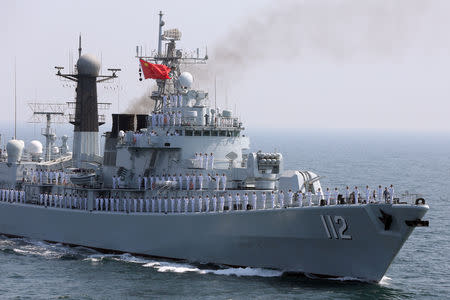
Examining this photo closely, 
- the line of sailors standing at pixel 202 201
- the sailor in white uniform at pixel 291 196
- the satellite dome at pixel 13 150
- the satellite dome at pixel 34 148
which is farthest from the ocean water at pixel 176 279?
the satellite dome at pixel 34 148

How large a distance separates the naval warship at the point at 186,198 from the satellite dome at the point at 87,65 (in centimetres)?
6

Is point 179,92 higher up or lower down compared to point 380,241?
higher up

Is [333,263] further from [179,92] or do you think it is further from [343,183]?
[343,183]

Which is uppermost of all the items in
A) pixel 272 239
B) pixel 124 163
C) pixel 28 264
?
pixel 124 163

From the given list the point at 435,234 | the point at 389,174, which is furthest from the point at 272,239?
the point at 389,174

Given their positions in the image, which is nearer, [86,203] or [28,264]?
[28,264]

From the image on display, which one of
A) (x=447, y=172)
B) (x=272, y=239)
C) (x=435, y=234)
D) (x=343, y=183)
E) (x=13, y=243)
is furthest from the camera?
(x=447, y=172)

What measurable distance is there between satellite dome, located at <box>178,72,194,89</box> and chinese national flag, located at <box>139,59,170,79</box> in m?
1.13

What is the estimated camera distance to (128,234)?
108 feet

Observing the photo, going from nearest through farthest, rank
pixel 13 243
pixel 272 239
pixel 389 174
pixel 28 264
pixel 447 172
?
pixel 272 239 < pixel 28 264 < pixel 13 243 < pixel 389 174 < pixel 447 172

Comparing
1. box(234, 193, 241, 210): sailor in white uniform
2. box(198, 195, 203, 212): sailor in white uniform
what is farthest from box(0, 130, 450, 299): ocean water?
box(234, 193, 241, 210): sailor in white uniform

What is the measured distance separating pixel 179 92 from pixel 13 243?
12.3 m

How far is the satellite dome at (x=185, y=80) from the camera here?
33875mm

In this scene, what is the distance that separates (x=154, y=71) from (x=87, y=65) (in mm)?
7322
